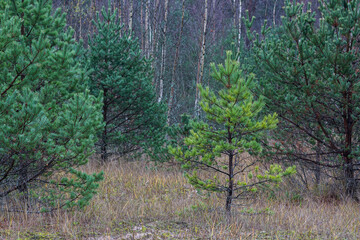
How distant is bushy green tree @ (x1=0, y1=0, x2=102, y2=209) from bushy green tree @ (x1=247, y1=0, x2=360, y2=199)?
324cm

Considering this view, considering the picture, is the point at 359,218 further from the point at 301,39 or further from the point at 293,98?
the point at 301,39

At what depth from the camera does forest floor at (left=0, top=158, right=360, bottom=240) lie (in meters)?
4.53

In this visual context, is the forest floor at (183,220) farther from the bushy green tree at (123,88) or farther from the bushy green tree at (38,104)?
the bushy green tree at (123,88)

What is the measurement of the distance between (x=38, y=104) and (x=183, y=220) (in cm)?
278

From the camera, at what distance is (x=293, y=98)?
570 centimetres

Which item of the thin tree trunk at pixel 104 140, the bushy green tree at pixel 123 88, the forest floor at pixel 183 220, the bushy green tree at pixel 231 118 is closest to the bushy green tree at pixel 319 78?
the forest floor at pixel 183 220

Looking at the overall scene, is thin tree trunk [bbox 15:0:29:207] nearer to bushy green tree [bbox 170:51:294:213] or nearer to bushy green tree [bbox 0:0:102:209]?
bushy green tree [bbox 0:0:102:209]

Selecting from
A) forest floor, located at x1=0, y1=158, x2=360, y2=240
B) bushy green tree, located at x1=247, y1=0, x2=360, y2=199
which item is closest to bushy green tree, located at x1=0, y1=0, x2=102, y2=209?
forest floor, located at x1=0, y1=158, x2=360, y2=240

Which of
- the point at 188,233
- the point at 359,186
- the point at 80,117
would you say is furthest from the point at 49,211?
the point at 359,186

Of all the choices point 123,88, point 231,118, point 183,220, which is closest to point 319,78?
point 231,118

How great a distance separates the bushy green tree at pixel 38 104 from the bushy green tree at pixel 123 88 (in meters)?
2.66

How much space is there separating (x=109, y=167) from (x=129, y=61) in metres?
2.72

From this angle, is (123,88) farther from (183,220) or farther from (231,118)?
(231,118)

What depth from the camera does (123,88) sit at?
7973 millimetres
